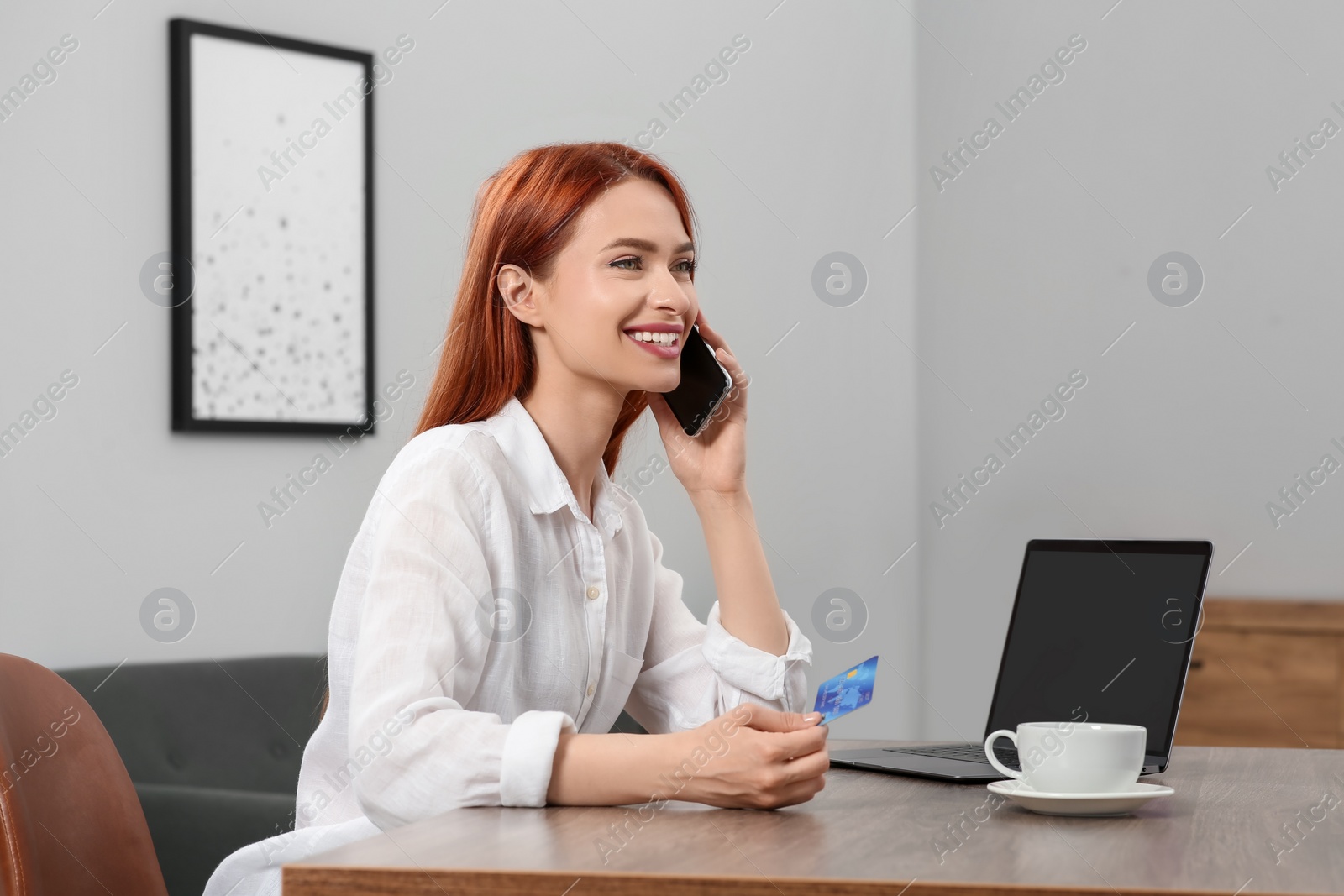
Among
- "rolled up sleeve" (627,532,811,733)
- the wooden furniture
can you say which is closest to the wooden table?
"rolled up sleeve" (627,532,811,733)

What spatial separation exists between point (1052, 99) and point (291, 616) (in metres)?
2.73

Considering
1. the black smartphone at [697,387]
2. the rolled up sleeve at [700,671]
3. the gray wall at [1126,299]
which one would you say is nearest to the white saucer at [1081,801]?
the rolled up sleeve at [700,671]

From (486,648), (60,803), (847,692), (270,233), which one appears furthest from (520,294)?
(270,233)

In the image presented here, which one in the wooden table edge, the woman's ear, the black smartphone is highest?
the woman's ear

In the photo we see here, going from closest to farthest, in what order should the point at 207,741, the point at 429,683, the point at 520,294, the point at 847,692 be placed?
1. the point at 429,683
2. the point at 847,692
3. the point at 520,294
4. the point at 207,741

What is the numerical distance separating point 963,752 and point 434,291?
1811 mm

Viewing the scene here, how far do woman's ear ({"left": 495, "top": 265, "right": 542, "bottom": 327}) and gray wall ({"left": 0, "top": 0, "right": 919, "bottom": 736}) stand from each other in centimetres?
119

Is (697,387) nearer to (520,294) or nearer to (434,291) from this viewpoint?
(520,294)

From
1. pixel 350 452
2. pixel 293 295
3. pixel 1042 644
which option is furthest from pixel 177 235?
pixel 1042 644

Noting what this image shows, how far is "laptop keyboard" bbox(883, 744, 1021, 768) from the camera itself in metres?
1.44

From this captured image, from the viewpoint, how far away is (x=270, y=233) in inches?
105

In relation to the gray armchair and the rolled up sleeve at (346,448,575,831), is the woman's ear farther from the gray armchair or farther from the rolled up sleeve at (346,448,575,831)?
the gray armchair

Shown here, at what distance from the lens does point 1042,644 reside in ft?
5.13

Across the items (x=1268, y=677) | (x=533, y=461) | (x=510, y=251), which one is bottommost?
(x=1268, y=677)
